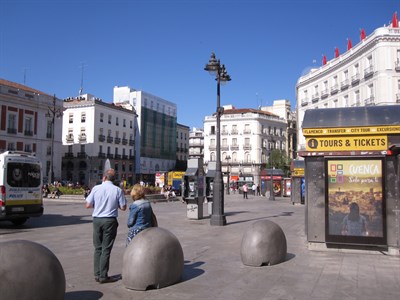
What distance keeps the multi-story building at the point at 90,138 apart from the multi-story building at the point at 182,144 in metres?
23.9

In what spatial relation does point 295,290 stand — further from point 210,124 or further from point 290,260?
point 210,124

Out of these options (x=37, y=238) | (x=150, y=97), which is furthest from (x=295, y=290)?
(x=150, y=97)

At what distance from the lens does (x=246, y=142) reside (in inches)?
3364

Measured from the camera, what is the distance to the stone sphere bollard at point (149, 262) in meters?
6.07

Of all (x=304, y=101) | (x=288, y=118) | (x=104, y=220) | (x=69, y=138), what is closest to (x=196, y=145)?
(x=288, y=118)

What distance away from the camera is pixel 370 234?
910cm

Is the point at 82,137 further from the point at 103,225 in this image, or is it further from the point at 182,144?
the point at 103,225

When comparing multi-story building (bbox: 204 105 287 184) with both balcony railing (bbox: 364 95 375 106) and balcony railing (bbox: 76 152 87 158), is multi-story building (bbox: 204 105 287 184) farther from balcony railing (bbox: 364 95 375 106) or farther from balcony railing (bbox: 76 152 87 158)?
balcony railing (bbox: 364 95 375 106)

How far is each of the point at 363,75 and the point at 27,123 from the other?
4156 cm

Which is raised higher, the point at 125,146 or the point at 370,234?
the point at 125,146

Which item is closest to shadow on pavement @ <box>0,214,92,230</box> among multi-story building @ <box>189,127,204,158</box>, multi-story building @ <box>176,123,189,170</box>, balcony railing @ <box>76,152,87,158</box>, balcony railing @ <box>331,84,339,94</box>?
balcony railing @ <box>331,84,339,94</box>

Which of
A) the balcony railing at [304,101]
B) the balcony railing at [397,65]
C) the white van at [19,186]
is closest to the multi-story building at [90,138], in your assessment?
the balcony railing at [304,101]

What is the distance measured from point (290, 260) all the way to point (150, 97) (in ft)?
269

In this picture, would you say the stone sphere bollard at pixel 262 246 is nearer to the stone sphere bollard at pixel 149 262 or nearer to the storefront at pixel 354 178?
the storefront at pixel 354 178
